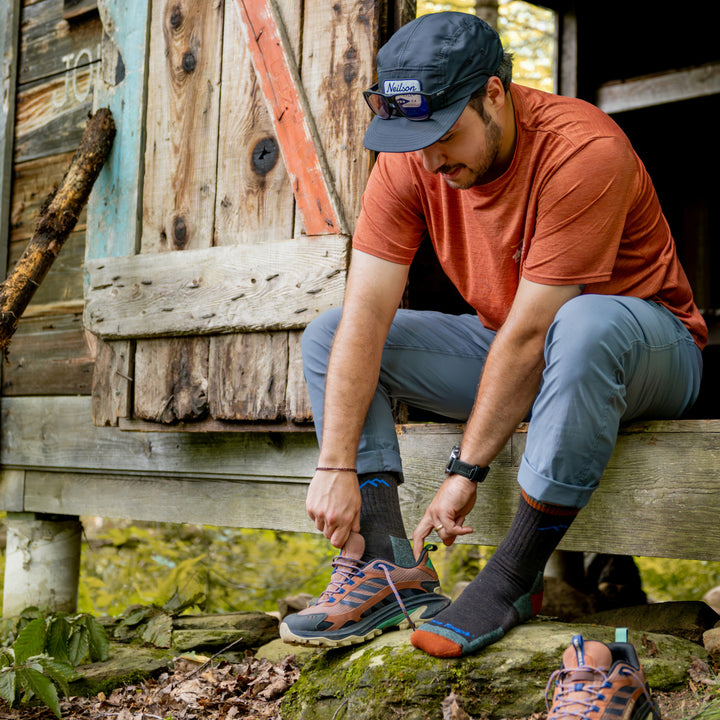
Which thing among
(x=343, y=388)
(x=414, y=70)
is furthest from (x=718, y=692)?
(x=414, y=70)

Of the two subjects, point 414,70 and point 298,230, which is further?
point 298,230

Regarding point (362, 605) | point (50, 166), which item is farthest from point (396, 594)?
point (50, 166)

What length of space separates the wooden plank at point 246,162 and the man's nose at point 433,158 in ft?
2.57

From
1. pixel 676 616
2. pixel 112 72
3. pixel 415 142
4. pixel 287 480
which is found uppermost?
pixel 112 72

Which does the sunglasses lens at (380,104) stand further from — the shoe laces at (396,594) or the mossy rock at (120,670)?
the mossy rock at (120,670)

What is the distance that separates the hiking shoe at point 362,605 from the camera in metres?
2.14

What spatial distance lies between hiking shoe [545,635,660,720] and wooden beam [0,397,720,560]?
0.62 meters

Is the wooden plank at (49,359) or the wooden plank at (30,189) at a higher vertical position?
the wooden plank at (30,189)

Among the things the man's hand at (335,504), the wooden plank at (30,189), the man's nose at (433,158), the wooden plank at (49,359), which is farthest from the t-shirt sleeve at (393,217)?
the wooden plank at (30,189)

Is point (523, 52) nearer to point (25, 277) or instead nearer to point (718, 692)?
point (25, 277)

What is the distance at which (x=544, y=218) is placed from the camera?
2184 millimetres

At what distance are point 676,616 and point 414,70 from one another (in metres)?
1.87

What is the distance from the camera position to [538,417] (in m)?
2.03

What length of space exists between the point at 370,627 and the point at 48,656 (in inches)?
42.9
